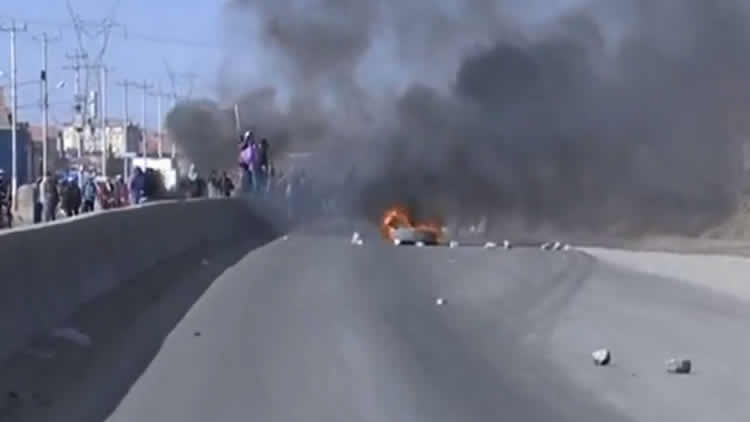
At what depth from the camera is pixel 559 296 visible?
24.4 m

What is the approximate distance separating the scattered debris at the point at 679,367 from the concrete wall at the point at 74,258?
577 cm

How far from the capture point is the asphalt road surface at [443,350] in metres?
13.1

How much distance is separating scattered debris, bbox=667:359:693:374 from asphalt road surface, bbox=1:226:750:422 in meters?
0.09

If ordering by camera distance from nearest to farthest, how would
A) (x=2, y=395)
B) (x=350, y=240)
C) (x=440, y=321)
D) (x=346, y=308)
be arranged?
(x=2, y=395)
(x=440, y=321)
(x=346, y=308)
(x=350, y=240)

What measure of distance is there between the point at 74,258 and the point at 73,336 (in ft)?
9.37

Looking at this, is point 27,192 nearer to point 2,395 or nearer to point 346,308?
point 346,308

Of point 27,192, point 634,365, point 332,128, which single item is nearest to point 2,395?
point 634,365

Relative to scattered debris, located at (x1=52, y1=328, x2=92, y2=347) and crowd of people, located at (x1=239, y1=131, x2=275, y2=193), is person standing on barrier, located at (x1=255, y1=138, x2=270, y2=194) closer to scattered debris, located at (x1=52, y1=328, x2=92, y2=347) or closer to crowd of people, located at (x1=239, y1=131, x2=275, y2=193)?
crowd of people, located at (x1=239, y1=131, x2=275, y2=193)

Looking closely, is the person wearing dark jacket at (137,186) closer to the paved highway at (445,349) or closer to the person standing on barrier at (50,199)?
the person standing on barrier at (50,199)

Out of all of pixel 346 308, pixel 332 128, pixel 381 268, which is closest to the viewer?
pixel 346 308

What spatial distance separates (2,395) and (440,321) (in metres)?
8.03

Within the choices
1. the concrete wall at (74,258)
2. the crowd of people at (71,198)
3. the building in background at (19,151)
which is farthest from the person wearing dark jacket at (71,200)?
the building in background at (19,151)

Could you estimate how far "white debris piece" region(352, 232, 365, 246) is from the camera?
38.8 m

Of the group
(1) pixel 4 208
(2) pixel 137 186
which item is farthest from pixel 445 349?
(1) pixel 4 208
